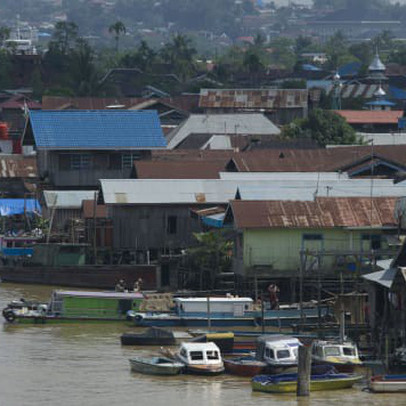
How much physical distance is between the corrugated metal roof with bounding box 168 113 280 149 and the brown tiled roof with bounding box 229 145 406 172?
15.6m

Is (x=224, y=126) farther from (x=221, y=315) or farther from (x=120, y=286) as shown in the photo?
(x=221, y=315)

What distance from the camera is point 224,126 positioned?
234 ft

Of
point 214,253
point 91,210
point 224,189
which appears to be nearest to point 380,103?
point 91,210

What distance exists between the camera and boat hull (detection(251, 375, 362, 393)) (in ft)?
95.3

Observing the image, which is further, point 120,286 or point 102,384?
point 120,286

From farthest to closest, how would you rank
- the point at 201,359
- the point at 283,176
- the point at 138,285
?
the point at 283,176, the point at 138,285, the point at 201,359

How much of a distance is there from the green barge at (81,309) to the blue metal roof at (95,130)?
50.0 feet

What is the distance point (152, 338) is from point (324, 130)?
1327 inches

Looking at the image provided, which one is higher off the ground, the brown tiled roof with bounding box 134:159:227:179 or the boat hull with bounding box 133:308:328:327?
the brown tiled roof with bounding box 134:159:227:179

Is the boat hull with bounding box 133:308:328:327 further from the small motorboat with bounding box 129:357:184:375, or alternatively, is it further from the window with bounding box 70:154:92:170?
the window with bounding box 70:154:92:170

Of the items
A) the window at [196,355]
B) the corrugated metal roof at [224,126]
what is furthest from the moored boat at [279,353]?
the corrugated metal roof at [224,126]

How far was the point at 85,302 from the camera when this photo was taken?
37688 mm

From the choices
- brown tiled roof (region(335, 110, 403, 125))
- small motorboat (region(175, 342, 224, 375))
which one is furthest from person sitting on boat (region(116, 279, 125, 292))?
brown tiled roof (region(335, 110, 403, 125))

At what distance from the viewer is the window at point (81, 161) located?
52906 millimetres
